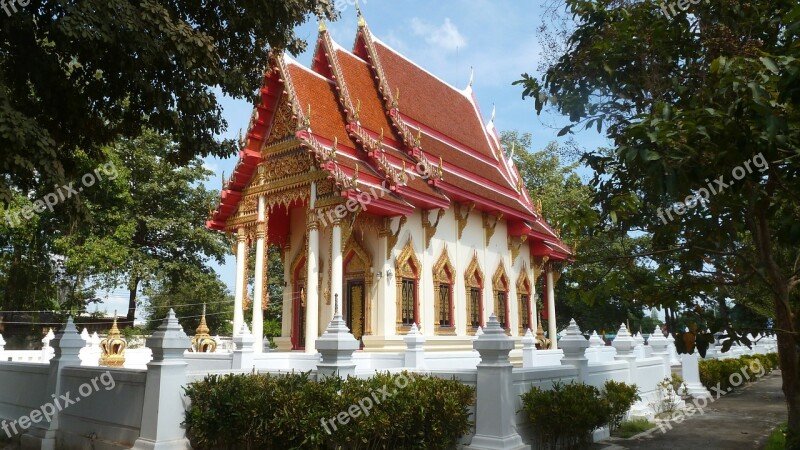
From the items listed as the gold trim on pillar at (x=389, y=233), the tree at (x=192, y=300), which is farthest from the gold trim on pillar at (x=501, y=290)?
the tree at (x=192, y=300)

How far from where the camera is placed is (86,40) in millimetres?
6031

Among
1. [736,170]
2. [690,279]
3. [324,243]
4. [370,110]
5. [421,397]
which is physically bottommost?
[421,397]

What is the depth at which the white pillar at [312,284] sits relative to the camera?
12406 millimetres

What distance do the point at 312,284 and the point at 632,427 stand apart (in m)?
6.29

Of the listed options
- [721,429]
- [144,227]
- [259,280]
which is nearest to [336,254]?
[259,280]

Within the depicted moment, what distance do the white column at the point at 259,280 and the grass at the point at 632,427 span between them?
7.16 metres

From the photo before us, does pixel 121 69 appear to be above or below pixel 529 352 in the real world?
above

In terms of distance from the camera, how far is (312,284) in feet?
40.6

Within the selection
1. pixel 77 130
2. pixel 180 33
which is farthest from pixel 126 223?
pixel 180 33

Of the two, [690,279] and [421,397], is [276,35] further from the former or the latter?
[690,279]

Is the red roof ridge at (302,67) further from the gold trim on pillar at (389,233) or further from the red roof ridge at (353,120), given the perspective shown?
the gold trim on pillar at (389,233)

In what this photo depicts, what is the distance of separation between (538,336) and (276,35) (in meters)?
14.0

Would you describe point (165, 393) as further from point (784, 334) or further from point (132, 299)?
point (132, 299)

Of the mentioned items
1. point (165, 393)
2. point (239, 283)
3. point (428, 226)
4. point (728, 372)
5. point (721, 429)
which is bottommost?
point (721, 429)
